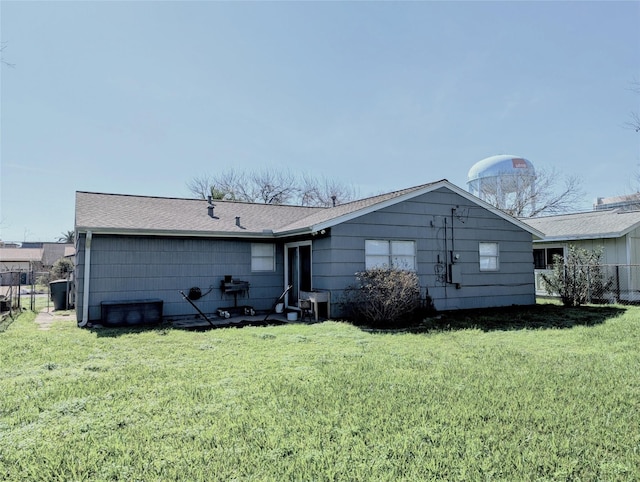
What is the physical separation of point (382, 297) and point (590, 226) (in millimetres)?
10188

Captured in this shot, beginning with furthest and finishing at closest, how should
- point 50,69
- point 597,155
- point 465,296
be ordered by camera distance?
point 597,155
point 465,296
point 50,69

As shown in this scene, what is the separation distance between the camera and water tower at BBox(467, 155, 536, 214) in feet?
83.2

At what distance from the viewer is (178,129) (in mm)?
14953

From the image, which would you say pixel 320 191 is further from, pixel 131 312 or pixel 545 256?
pixel 131 312

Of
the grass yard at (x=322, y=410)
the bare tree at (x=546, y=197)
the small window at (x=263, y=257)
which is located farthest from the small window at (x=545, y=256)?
the bare tree at (x=546, y=197)

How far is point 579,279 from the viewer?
477 inches

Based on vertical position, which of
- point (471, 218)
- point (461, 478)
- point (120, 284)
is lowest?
point (461, 478)

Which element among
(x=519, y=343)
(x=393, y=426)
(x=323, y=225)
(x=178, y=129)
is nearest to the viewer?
(x=393, y=426)

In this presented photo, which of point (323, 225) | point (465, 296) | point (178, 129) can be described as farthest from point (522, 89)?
point (178, 129)

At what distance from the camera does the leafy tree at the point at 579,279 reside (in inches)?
475

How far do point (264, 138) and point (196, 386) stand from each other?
49.2 ft

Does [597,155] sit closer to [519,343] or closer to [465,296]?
[465,296]

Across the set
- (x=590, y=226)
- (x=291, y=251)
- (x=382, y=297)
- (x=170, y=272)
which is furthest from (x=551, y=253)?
(x=170, y=272)

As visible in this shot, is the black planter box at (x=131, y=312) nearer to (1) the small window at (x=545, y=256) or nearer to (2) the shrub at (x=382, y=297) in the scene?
(2) the shrub at (x=382, y=297)
